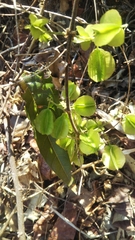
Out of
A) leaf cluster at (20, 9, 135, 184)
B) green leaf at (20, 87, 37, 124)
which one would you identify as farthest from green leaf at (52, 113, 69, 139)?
green leaf at (20, 87, 37, 124)

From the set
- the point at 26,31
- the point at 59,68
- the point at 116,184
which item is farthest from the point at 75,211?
the point at 26,31

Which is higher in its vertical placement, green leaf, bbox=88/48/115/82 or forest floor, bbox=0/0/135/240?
green leaf, bbox=88/48/115/82

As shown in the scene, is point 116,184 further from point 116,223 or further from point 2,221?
point 2,221

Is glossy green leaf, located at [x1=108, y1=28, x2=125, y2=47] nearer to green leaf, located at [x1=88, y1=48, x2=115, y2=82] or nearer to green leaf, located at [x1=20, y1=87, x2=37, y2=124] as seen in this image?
green leaf, located at [x1=88, y1=48, x2=115, y2=82]

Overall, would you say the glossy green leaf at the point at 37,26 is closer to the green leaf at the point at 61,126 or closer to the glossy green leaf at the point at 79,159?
the green leaf at the point at 61,126

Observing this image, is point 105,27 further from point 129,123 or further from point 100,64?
point 129,123

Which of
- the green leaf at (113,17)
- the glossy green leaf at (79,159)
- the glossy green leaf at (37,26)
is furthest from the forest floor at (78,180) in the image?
the green leaf at (113,17)
